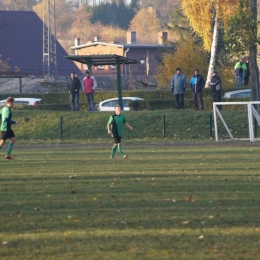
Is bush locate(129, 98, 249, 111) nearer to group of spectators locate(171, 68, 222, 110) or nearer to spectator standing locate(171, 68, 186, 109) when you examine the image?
group of spectators locate(171, 68, 222, 110)

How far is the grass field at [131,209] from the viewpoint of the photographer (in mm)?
8688

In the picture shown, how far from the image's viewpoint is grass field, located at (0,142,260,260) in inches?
342

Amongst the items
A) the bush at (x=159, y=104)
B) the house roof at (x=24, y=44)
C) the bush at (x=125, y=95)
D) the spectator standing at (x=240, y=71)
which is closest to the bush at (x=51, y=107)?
the bush at (x=125, y=95)

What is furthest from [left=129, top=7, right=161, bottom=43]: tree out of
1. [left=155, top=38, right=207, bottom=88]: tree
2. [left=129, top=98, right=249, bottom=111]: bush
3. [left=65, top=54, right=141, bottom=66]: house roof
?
[left=65, top=54, right=141, bottom=66]: house roof

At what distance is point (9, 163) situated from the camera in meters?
20.1

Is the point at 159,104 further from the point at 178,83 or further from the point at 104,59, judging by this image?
the point at 178,83

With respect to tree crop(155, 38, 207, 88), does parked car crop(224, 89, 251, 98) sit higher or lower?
lower

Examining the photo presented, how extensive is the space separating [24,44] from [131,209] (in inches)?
2792

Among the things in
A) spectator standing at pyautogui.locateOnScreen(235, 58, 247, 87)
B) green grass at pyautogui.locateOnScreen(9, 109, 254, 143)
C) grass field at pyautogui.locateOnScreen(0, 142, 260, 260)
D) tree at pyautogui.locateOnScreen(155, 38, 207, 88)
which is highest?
tree at pyautogui.locateOnScreen(155, 38, 207, 88)

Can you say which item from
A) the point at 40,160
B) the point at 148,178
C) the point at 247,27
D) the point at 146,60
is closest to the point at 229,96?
the point at 247,27

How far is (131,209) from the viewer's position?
11414mm

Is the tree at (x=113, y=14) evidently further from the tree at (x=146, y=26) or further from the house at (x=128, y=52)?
the house at (x=128, y=52)

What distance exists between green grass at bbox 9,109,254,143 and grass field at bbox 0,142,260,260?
35.9ft

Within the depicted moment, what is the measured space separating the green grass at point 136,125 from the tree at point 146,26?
108 metres
